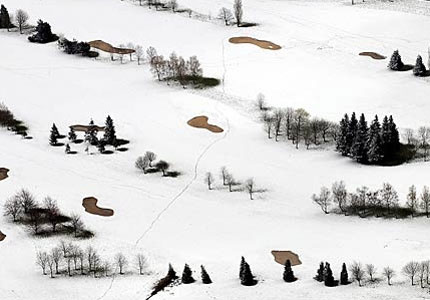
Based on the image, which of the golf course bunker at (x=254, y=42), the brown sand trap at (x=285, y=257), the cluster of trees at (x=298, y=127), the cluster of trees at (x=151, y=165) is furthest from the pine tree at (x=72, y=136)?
the golf course bunker at (x=254, y=42)

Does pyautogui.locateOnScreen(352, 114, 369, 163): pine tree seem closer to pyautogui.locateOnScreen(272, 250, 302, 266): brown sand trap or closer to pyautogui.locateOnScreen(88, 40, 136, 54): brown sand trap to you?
pyautogui.locateOnScreen(272, 250, 302, 266): brown sand trap

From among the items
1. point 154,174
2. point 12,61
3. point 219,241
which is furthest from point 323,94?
point 12,61

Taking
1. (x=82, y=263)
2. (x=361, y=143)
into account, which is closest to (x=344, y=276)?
(x=82, y=263)

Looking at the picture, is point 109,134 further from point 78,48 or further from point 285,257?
point 285,257

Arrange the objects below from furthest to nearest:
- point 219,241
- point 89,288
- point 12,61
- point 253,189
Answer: point 12,61
point 253,189
point 219,241
point 89,288

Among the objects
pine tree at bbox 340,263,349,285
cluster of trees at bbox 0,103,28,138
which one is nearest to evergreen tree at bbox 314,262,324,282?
pine tree at bbox 340,263,349,285

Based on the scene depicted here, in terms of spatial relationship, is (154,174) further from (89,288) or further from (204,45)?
(204,45)
